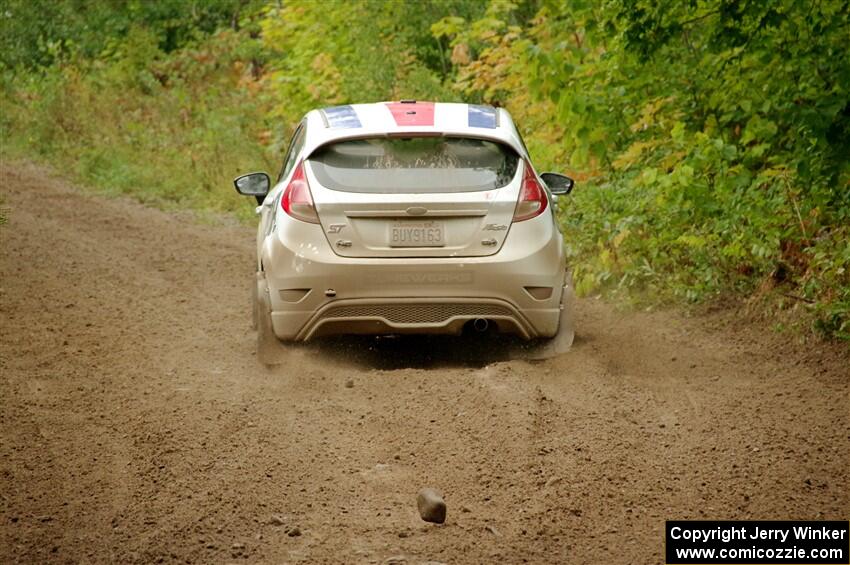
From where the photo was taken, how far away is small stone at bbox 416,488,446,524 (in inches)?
206

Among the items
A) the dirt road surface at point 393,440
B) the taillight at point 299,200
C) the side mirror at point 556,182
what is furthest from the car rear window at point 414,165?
the dirt road surface at point 393,440

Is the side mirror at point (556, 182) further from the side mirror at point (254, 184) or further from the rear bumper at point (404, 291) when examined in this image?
the side mirror at point (254, 184)

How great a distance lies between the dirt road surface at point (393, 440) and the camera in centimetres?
512

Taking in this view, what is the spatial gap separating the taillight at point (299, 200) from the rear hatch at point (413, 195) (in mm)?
44

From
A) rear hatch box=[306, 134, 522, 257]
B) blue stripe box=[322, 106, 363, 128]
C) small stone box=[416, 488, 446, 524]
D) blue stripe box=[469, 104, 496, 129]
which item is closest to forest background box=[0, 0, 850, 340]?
blue stripe box=[469, 104, 496, 129]

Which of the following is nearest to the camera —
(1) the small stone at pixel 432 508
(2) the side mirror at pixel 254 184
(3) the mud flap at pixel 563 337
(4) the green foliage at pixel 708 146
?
(1) the small stone at pixel 432 508

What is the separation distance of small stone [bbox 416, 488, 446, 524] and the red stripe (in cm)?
354

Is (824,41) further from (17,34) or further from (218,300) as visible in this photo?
(17,34)

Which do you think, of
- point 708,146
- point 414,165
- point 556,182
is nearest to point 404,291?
point 414,165

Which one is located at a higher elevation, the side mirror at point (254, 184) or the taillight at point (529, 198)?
the taillight at point (529, 198)

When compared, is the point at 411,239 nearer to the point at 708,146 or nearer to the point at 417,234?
the point at 417,234

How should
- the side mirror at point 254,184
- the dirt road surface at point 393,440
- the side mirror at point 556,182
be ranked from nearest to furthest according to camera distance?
1. the dirt road surface at point 393,440
2. the side mirror at point 556,182
3. the side mirror at point 254,184

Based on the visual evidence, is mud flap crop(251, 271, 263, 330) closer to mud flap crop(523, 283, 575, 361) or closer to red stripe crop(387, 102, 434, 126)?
red stripe crop(387, 102, 434, 126)

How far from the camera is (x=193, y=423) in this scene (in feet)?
22.6
